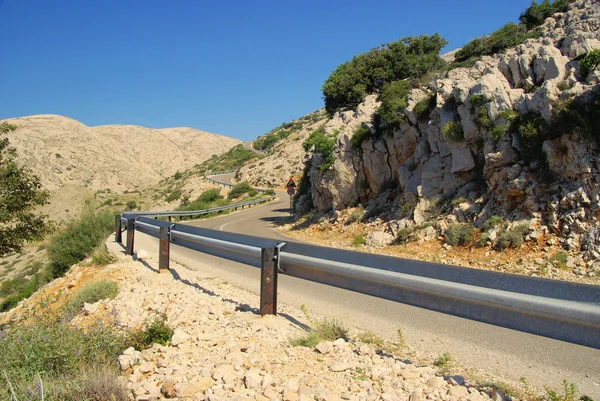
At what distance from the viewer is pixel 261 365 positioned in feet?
12.8

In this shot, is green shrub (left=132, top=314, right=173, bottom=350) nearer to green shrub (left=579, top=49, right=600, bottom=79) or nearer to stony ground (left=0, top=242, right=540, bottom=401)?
stony ground (left=0, top=242, right=540, bottom=401)

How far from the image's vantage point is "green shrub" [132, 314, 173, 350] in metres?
4.55

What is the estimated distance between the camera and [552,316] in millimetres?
3041

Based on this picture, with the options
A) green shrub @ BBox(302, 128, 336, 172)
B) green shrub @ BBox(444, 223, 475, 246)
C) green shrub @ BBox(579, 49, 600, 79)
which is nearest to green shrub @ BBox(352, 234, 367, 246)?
green shrub @ BBox(444, 223, 475, 246)

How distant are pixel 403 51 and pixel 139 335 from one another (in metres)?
30.4

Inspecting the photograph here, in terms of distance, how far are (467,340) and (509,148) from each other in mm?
10760

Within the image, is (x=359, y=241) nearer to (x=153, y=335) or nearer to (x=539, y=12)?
(x=153, y=335)

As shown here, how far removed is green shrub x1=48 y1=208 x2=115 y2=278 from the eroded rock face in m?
11.8

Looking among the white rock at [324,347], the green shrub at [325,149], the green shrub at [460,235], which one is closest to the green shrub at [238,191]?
the green shrub at [325,149]

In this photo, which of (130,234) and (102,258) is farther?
(130,234)

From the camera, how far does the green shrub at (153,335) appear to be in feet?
14.9

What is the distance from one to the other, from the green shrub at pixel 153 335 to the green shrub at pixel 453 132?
13.8 m

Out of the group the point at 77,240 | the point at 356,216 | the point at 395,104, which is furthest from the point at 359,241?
the point at 77,240

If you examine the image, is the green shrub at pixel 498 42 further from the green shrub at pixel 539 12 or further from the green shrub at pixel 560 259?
the green shrub at pixel 560 259
